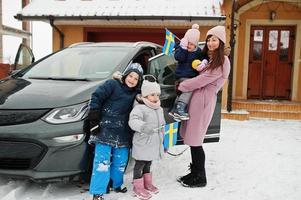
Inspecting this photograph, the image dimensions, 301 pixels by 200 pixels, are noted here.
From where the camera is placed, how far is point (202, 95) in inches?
155

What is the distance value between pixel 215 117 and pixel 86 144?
81.9 inches

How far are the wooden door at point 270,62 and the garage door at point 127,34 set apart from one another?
7.96 feet

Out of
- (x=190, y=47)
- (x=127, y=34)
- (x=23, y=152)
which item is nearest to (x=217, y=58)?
(x=190, y=47)

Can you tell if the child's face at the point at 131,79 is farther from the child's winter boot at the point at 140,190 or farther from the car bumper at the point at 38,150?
the child's winter boot at the point at 140,190

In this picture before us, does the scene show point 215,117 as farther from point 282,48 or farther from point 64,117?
point 282,48

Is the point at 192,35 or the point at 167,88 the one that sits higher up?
the point at 192,35

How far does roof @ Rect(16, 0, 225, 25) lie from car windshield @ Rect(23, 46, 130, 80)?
4573 mm

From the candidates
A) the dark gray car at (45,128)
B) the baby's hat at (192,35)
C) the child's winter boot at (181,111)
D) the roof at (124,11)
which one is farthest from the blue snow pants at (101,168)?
the roof at (124,11)

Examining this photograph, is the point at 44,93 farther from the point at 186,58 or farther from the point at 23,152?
the point at 186,58

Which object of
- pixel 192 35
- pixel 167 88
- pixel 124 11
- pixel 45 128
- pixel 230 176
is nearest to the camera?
pixel 45 128

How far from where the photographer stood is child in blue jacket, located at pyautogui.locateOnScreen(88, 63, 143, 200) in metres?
3.38

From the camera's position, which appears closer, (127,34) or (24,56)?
(24,56)

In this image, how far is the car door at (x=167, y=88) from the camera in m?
4.47

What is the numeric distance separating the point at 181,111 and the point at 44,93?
1.55 meters
